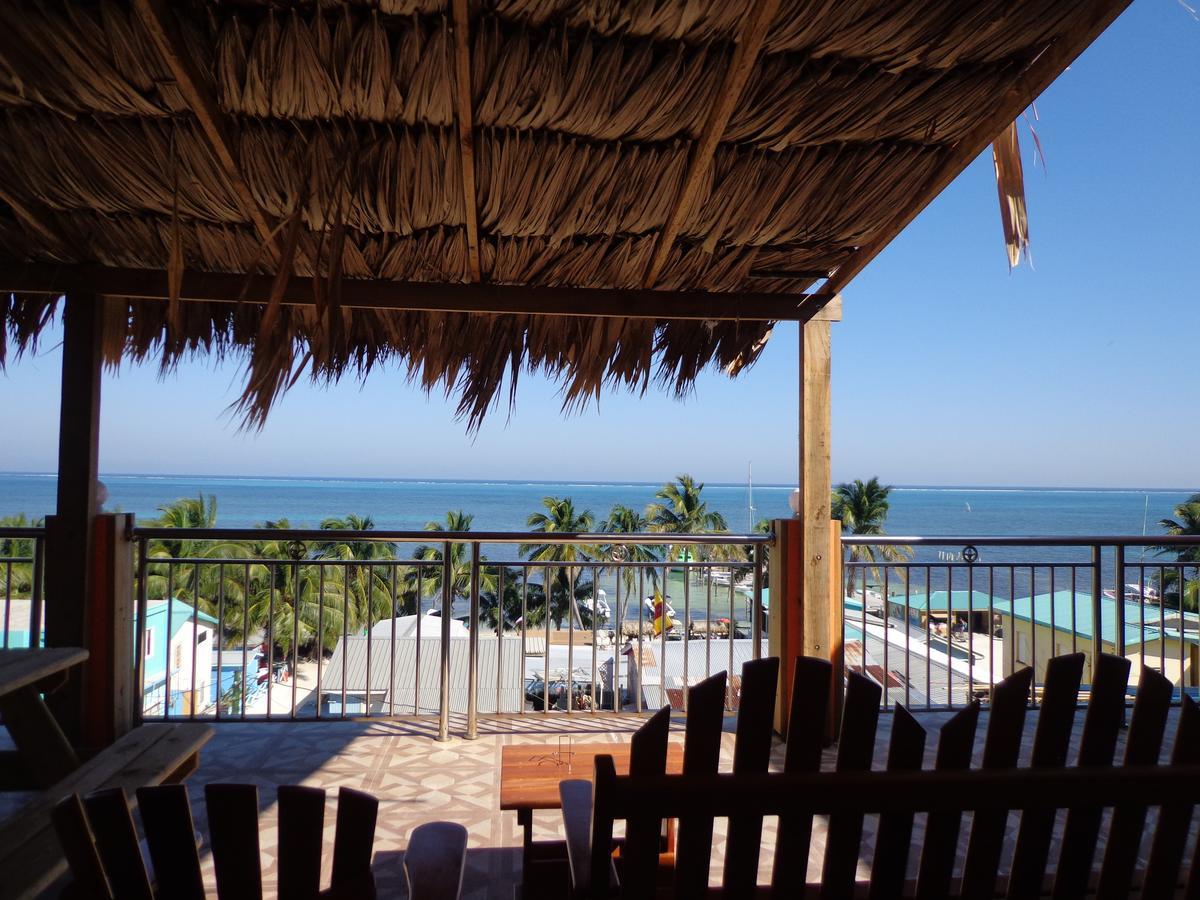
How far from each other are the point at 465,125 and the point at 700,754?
1976 mm

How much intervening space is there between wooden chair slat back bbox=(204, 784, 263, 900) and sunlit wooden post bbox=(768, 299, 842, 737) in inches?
117

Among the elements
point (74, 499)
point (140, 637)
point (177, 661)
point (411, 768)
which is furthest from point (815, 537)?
point (177, 661)

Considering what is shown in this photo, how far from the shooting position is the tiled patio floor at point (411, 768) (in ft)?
8.00

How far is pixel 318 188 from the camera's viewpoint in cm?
255

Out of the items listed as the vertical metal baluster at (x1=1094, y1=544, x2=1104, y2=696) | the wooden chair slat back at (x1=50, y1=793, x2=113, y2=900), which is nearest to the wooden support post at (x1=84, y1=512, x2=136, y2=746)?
the wooden chair slat back at (x1=50, y1=793, x2=113, y2=900)

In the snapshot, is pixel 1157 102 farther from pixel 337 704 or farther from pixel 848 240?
pixel 337 704

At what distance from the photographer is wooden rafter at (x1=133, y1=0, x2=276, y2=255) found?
1.71 meters

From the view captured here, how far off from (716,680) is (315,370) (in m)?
3.24

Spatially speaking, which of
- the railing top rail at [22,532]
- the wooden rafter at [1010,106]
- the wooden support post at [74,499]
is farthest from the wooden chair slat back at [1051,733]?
the railing top rail at [22,532]

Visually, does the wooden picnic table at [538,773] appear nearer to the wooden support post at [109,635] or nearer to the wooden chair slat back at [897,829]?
the wooden chair slat back at [897,829]

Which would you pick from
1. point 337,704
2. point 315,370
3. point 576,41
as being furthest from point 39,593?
point 337,704

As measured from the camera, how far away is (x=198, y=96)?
2.02 m

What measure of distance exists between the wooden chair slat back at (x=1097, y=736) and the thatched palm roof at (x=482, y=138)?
1.54 m

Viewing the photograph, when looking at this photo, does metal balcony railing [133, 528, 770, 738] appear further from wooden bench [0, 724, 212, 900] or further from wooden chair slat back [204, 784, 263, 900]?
wooden chair slat back [204, 784, 263, 900]
